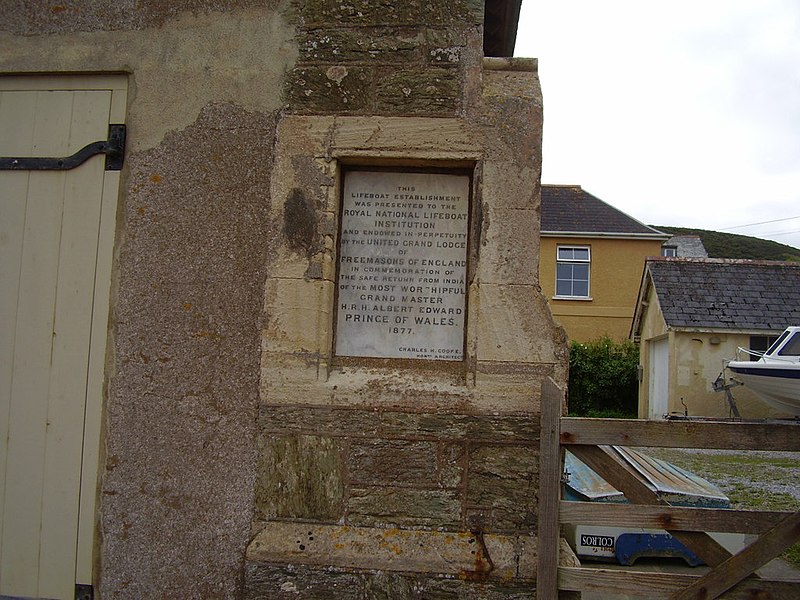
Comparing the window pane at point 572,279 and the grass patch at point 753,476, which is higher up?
the window pane at point 572,279

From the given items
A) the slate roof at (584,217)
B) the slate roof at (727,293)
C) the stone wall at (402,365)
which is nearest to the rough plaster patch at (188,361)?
the stone wall at (402,365)

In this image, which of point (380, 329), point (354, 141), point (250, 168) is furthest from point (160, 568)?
point (354, 141)

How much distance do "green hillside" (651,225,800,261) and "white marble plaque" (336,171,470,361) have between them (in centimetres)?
7308

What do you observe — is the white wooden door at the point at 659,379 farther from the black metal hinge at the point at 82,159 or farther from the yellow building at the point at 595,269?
the black metal hinge at the point at 82,159

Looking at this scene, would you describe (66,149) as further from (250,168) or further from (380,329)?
(380,329)

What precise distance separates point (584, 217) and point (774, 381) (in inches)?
370

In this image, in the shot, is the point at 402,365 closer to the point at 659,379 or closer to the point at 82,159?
the point at 82,159

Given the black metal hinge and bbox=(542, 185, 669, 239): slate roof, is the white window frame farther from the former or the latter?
the black metal hinge

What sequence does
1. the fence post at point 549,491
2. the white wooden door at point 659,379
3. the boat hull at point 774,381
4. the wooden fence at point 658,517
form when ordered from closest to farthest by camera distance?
the wooden fence at point 658,517 < the fence post at point 549,491 < the boat hull at point 774,381 < the white wooden door at point 659,379

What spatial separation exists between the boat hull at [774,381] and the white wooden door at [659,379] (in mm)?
1999

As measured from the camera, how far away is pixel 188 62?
10.9ft

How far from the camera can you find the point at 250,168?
3273 millimetres

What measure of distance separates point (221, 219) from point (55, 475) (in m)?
1.52

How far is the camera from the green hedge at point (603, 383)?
19.3 m
